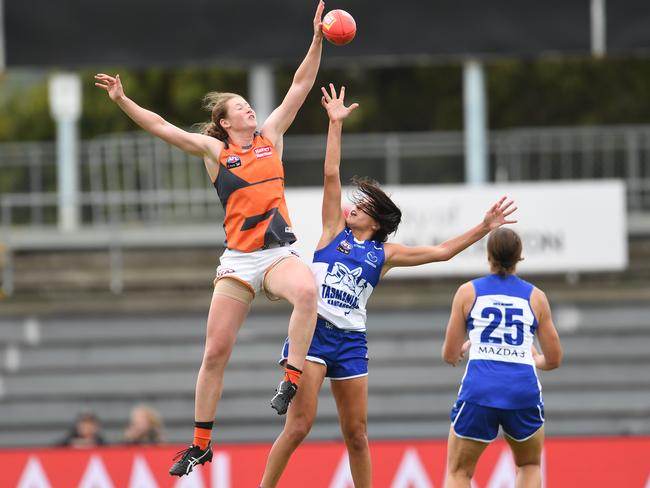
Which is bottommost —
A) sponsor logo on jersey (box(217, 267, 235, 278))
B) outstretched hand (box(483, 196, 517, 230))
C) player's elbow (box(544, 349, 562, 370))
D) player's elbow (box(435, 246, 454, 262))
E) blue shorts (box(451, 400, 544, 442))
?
blue shorts (box(451, 400, 544, 442))

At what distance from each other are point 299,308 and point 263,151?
103 cm

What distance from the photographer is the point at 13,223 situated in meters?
16.5

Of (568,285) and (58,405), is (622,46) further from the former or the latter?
(58,405)

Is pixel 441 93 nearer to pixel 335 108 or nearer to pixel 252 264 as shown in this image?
pixel 335 108

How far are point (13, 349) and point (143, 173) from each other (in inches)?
131

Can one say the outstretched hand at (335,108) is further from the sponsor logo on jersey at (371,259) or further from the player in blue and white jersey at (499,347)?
the player in blue and white jersey at (499,347)

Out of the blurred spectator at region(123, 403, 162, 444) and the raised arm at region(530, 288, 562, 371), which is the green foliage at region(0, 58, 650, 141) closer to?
the blurred spectator at region(123, 403, 162, 444)

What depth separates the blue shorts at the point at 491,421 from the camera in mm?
7406

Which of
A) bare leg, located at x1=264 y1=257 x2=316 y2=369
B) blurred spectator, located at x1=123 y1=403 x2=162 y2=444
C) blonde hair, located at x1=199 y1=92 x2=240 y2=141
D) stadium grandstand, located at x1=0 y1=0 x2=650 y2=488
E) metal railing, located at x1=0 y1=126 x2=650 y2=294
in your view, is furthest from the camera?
metal railing, located at x1=0 y1=126 x2=650 y2=294

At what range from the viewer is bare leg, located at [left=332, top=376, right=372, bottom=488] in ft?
24.7

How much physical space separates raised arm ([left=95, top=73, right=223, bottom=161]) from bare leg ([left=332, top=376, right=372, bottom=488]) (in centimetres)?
158

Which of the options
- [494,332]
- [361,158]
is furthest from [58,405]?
[494,332]

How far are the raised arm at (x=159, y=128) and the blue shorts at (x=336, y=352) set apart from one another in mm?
1233

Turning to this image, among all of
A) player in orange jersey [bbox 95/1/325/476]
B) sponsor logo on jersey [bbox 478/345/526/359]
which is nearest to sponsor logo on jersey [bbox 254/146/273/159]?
player in orange jersey [bbox 95/1/325/476]
